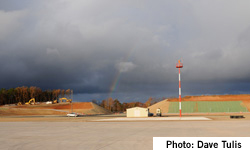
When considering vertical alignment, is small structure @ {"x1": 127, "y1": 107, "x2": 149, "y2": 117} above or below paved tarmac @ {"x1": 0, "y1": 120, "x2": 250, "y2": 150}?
below

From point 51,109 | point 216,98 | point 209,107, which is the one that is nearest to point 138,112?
point 51,109

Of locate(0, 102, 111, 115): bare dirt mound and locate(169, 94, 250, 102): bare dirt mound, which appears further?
locate(169, 94, 250, 102): bare dirt mound

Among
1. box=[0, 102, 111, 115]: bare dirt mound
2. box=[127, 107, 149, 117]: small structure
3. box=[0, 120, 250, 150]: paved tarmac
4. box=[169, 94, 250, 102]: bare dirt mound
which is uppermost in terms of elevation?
box=[169, 94, 250, 102]: bare dirt mound

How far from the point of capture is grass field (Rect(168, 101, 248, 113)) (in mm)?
142575

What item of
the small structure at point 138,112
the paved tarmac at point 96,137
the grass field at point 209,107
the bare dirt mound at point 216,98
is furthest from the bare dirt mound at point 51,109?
the paved tarmac at point 96,137

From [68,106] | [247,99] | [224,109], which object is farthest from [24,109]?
[247,99]

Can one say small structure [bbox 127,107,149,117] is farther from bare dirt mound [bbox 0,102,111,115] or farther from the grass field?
the grass field

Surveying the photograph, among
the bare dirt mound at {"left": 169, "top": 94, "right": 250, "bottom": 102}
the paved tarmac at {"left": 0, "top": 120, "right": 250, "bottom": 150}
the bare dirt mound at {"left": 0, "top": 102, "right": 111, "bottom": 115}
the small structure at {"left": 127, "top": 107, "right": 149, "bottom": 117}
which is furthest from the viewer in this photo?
the bare dirt mound at {"left": 169, "top": 94, "right": 250, "bottom": 102}

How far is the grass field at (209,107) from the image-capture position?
468 feet

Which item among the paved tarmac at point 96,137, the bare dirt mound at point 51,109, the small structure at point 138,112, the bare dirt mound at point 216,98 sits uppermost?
the bare dirt mound at point 216,98

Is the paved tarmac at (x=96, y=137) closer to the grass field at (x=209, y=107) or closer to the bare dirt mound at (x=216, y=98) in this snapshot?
the grass field at (x=209, y=107)

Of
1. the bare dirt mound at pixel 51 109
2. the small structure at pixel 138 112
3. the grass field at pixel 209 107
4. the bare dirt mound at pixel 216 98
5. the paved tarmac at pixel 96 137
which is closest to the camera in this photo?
the paved tarmac at pixel 96 137

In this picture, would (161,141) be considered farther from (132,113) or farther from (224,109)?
(224,109)

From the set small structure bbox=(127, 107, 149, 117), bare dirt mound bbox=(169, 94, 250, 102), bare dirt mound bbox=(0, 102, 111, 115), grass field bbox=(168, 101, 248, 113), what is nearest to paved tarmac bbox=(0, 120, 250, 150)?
small structure bbox=(127, 107, 149, 117)
